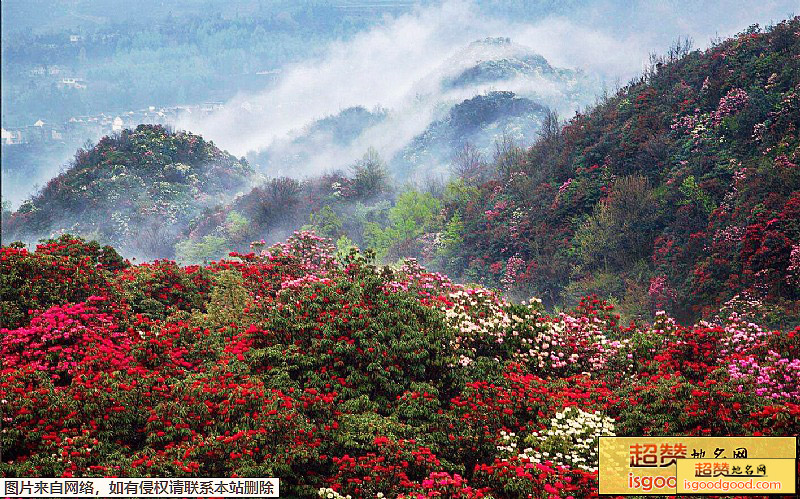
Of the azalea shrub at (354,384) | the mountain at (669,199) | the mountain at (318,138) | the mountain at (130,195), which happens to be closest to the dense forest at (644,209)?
the mountain at (669,199)

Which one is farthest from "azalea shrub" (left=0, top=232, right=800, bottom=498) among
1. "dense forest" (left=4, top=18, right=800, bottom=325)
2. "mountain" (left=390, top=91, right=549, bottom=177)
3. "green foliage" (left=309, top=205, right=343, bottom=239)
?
"mountain" (left=390, top=91, right=549, bottom=177)

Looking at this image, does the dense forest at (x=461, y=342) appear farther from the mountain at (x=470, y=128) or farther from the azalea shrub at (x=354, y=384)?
the mountain at (x=470, y=128)

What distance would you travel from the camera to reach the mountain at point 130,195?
39812mm

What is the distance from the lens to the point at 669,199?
2253 centimetres

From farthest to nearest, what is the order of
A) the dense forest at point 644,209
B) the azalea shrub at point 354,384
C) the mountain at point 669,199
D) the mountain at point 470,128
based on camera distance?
1. the mountain at point 470,128
2. the dense forest at point 644,209
3. the mountain at point 669,199
4. the azalea shrub at point 354,384

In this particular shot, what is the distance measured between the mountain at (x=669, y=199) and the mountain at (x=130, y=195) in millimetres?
17526

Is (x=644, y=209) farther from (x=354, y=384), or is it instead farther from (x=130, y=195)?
(x=130, y=195)

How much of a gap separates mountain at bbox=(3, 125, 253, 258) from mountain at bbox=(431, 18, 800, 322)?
17526 mm

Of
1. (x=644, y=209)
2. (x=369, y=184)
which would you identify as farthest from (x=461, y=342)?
(x=369, y=184)

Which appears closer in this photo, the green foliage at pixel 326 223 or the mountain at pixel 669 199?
the mountain at pixel 669 199

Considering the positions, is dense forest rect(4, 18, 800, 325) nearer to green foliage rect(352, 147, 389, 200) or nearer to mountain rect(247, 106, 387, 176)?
green foliage rect(352, 147, 389, 200)

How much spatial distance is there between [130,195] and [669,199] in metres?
29.2

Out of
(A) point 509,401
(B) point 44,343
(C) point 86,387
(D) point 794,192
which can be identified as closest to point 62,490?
(C) point 86,387

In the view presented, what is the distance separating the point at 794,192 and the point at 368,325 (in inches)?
456
